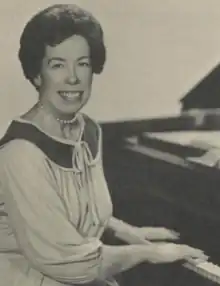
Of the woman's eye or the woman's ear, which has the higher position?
the woman's eye

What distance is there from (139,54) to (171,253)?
0.40 metres

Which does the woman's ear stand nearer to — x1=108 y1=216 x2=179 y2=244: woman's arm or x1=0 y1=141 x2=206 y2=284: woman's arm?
x1=0 y1=141 x2=206 y2=284: woman's arm

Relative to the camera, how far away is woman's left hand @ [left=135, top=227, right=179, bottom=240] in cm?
109

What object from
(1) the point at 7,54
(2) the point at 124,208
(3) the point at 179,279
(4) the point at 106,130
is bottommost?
(3) the point at 179,279

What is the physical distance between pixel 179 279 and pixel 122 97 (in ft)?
1.22

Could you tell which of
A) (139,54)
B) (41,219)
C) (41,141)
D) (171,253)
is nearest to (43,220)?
(41,219)

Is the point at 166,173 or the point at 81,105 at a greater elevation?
the point at 81,105

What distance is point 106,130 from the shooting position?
1119 mm

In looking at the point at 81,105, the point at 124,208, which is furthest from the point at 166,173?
the point at 81,105

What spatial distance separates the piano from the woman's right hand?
12 millimetres

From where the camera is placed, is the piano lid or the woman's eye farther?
the piano lid

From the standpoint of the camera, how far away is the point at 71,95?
104cm

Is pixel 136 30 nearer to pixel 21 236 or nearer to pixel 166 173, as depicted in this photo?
pixel 166 173

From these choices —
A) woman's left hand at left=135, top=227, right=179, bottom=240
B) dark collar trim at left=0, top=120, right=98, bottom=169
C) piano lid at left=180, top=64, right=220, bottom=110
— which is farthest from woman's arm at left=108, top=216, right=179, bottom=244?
piano lid at left=180, top=64, right=220, bottom=110
